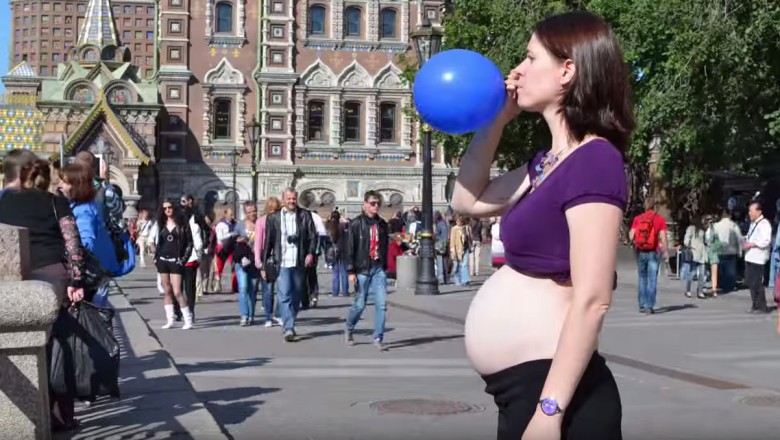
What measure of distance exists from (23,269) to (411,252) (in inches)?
921

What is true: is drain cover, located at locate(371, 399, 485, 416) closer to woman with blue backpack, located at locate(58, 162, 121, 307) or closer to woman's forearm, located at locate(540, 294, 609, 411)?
woman with blue backpack, located at locate(58, 162, 121, 307)

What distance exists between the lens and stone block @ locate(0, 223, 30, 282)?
5.81 m

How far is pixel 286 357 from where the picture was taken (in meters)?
12.8

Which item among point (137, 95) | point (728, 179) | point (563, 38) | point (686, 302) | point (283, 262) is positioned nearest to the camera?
point (563, 38)

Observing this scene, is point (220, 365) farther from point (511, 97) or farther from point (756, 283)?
point (756, 283)

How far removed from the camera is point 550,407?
10.0 feet

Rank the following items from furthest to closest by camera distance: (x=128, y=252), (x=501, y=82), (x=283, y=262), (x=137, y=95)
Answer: (x=137, y=95)
(x=283, y=262)
(x=128, y=252)
(x=501, y=82)

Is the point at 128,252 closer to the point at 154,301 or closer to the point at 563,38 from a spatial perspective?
the point at 563,38

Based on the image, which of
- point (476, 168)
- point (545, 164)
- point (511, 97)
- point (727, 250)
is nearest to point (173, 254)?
point (727, 250)

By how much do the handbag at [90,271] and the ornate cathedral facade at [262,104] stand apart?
4272 centimetres

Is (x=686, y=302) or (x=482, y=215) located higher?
(x=482, y=215)

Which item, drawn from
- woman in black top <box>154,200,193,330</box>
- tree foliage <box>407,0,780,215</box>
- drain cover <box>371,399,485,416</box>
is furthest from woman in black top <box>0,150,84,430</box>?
tree foliage <box>407,0,780,215</box>

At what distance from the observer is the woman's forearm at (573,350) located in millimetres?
3043

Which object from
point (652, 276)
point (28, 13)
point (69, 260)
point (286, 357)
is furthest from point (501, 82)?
point (28, 13)
